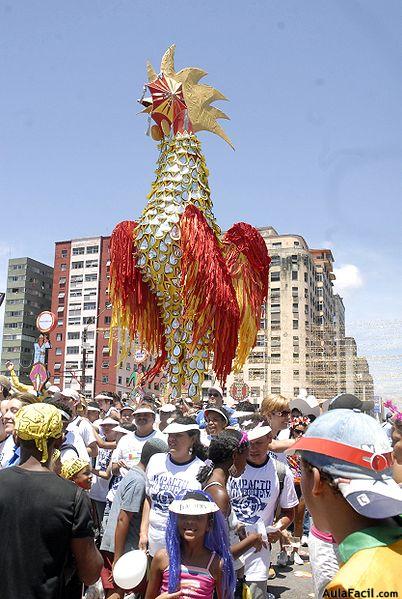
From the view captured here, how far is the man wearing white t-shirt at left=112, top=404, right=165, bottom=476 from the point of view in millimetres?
5363

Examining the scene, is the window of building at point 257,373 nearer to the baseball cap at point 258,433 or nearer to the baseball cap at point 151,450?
the baseball cap at point 151,450

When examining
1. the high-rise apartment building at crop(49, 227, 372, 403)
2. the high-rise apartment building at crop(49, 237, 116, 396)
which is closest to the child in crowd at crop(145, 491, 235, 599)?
the high-rise apartment building at crop(49, 227, 372, 403)

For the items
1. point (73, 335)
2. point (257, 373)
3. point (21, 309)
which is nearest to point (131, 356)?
point (73, 335)

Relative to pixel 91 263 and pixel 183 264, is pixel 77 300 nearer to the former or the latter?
pixel 91 263

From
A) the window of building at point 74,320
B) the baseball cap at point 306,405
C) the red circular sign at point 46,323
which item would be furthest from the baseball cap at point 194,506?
the window of building at point 74,320

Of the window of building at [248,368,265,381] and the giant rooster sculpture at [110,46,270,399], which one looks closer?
the giant rooster sculpture at [110,46,270,399]

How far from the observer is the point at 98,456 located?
708 centimetres

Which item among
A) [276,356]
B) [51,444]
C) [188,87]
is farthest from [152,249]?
[276,356]

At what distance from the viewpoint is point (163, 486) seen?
4102 mm

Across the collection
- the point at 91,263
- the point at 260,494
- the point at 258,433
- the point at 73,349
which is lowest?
the point at 260,494

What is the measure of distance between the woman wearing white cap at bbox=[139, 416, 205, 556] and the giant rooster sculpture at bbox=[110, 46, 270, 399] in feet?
21.9

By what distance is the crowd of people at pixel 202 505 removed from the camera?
1.47 meters

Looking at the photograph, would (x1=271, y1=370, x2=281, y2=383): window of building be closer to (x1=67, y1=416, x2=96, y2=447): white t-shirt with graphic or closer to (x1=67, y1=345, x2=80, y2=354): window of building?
(x1=67, y1=345, x2=80, y2=354): window of building

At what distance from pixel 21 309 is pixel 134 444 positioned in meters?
86.2
